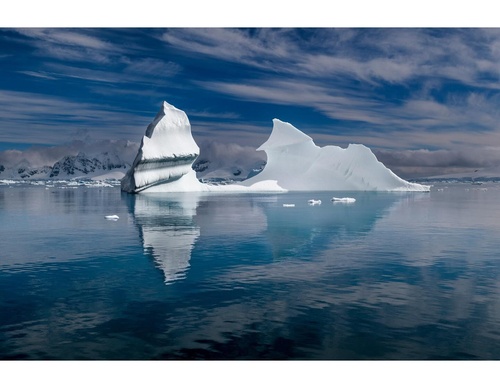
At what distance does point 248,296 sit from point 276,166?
56285 millimetres

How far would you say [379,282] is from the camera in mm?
8781

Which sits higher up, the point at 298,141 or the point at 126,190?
the point at 298,141

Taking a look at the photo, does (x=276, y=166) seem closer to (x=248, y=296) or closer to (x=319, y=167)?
(x=319, y=167)

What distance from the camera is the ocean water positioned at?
5.61m

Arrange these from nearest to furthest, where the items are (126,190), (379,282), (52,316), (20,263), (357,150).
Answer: (52,316) → (379,282) → (20,263) → (126,190) → (357,150)

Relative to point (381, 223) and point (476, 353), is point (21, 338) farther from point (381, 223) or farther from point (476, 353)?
point (381, 223)

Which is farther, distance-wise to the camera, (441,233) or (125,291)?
(441,233)

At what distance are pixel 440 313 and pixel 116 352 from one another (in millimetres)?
4296

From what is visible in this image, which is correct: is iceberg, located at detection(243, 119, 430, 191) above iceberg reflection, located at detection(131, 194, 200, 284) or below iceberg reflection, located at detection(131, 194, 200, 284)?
above

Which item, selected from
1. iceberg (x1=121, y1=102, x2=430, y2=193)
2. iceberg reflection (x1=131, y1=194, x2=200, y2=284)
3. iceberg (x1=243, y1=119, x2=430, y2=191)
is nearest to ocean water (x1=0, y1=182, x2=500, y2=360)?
iceberg reflection (x1=131, y1=194, x2=200, y2=284)

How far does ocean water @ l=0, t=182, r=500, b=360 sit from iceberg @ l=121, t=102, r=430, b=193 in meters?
27.8

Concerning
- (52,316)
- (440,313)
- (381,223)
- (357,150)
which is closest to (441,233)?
(381,223)

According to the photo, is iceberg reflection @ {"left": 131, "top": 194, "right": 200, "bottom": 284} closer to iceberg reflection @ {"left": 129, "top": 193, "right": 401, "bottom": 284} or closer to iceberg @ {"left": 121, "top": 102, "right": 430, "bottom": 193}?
iceberg reflection @ {"left": 129, "top": 193, "right": 401, "bottom": 284}

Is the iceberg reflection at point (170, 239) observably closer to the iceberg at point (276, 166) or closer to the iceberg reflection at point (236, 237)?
the iceberg reflection at point (236, 237)
